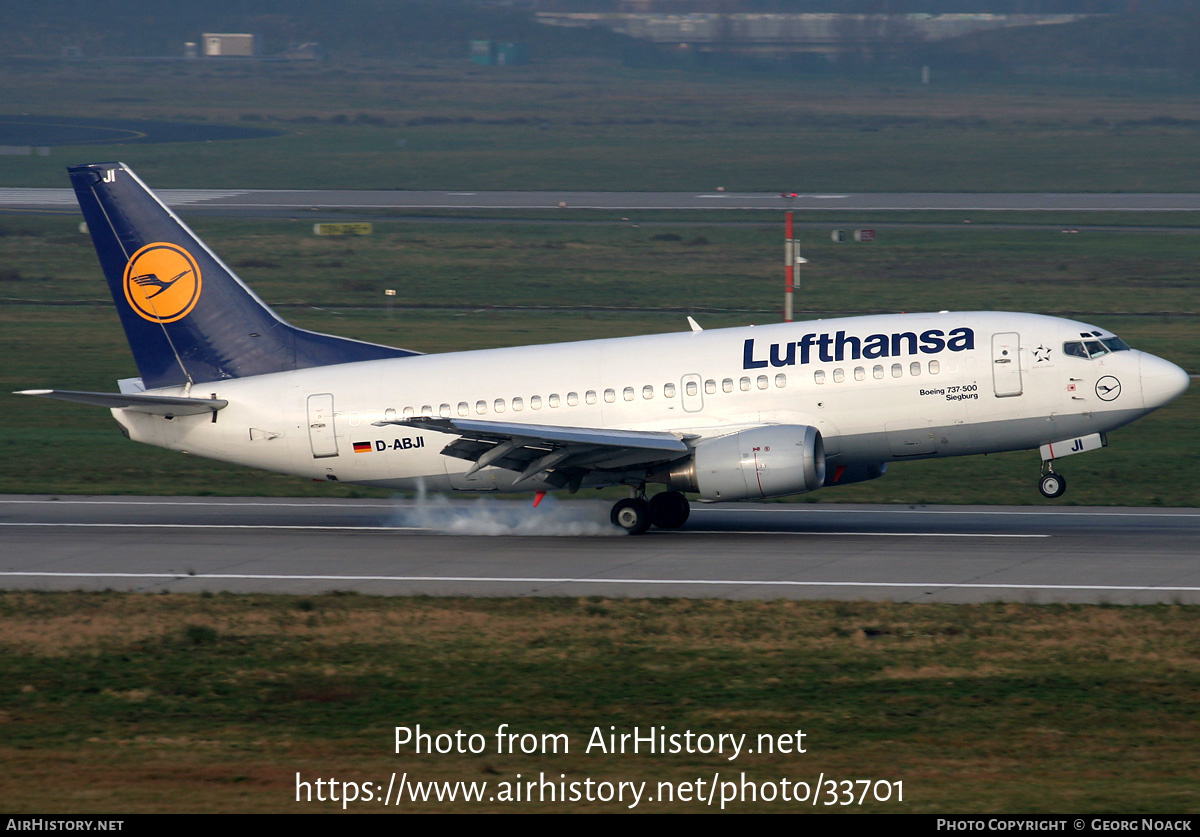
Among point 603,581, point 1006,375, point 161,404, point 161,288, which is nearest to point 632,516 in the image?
point 603,581

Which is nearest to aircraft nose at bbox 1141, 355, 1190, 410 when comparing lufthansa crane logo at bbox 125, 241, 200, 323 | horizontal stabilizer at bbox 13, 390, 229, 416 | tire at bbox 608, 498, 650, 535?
tire at bbox 608, 498, 650, 535

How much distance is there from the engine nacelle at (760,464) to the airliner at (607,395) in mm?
46

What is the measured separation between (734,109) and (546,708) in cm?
16098

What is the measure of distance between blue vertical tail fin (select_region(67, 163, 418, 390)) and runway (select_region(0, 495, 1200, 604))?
396cm

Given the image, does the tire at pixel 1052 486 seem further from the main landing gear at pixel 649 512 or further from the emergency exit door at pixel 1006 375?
the main landing gear at pixel 649 512

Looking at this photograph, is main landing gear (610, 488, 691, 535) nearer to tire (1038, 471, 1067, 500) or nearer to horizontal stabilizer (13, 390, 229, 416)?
tire (1038, 471, 1067, 500)

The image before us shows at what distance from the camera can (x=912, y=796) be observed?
1691 cm

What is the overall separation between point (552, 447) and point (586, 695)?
1154cm

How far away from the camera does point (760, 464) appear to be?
101ft

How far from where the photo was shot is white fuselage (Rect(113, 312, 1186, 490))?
32.3m

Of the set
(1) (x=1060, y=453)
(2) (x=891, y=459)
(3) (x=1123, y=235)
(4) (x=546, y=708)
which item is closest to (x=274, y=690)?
(4) (x=546, y=708)

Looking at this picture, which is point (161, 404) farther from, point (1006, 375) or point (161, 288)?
point (1006, 375)

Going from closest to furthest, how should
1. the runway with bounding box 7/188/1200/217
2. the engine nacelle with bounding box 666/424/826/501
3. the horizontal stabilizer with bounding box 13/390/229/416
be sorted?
the engine nacelle with bounding box 666/424/826/501, the horizontal stabilizer with bounding box 13/390/229/416, the runway with bounding box 7/188/1200/217

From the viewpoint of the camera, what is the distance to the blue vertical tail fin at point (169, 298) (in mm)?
34562
